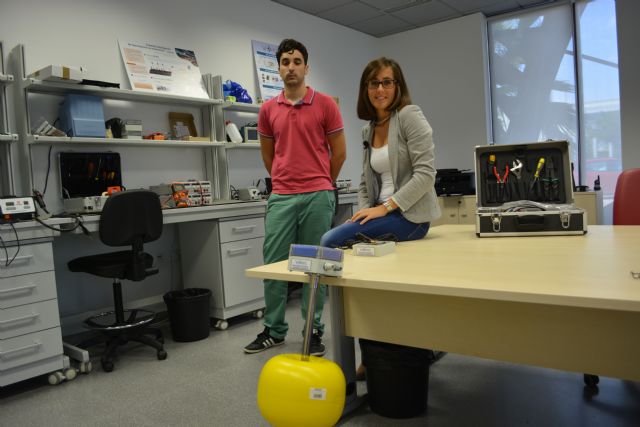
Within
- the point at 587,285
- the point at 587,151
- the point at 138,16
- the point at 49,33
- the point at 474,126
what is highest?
the point at 138,16

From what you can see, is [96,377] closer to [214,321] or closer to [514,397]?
[214,321]

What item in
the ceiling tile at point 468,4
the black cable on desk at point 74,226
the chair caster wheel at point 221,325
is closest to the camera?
the black cable on desk at point 74,226

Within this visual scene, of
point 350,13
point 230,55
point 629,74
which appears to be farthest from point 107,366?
point 629,74

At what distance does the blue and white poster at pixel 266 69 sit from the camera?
429 cm

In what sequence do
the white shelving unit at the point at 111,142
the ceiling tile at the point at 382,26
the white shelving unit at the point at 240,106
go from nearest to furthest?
the white shelving unit at the point at 111,142 < the white shelving unit at the point at 240,106 < the ceiling tile at the point at 382,26

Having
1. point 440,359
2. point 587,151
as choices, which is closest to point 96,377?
point 440,359

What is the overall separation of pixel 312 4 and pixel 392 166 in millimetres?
3310

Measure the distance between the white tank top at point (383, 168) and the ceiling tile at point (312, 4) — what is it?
3129 mm

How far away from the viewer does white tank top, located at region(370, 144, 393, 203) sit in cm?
188

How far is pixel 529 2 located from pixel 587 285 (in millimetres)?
4985

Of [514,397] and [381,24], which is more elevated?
[381,24]

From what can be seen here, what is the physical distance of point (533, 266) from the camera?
1.19 metres

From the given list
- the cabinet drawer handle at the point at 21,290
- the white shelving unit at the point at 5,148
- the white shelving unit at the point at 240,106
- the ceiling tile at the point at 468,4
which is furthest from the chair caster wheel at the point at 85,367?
the ceiling tile at the point at 468,4

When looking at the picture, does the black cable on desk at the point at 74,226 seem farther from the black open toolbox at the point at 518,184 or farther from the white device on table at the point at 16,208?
the black open toolbox at the point at 518,184
